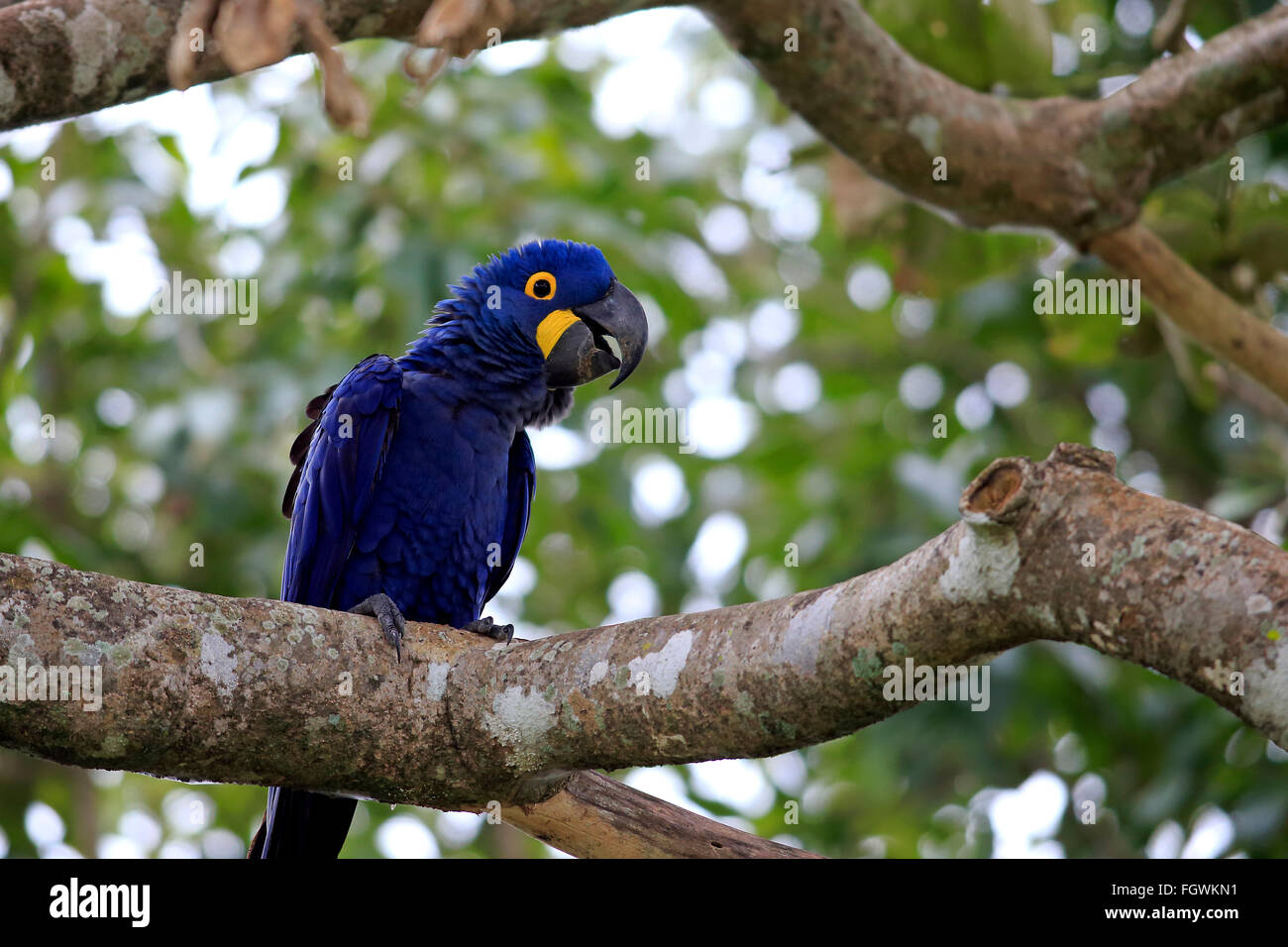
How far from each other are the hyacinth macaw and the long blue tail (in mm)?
22

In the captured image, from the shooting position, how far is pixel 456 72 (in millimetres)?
6461

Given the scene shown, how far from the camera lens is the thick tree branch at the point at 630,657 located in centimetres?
215

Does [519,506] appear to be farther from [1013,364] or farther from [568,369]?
[1013,364]

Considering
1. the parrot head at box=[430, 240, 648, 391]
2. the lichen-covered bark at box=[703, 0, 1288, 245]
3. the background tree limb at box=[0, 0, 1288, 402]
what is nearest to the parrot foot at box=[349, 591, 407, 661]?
the parrot head at box=[430, 240, 648, 391]

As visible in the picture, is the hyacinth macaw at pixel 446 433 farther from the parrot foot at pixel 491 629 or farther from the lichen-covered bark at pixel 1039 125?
the lichen-covered bark at pixel 1039 125

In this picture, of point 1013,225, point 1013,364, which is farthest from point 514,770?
point 1013,364

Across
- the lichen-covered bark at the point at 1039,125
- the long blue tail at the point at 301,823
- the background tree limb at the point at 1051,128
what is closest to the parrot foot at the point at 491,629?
the long blue tail at the point at 301,823

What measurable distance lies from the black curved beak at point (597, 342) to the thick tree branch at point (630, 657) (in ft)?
4.94

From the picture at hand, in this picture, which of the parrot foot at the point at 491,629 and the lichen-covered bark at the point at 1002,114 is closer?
the parrot foot at the point at 491,629

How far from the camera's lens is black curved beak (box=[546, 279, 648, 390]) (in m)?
4.51

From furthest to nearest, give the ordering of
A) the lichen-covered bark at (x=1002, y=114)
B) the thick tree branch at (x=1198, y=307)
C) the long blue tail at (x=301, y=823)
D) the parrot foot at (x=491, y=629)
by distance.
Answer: the thick tree branch at (x=1198, y=307)
the lichen-covered bark at (x=1002, y=114)
the long blue tail at (x=301, y=823)
the parrot foot at (x=491, y=629)

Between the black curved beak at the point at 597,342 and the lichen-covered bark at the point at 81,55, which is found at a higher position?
the lichen-covered bark at the point at 81,55

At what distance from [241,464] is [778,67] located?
3839 millimetres

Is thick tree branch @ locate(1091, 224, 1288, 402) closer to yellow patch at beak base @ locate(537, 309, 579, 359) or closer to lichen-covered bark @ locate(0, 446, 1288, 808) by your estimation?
yellow patch at beak base @ locate(537, 309, 579, 359)
